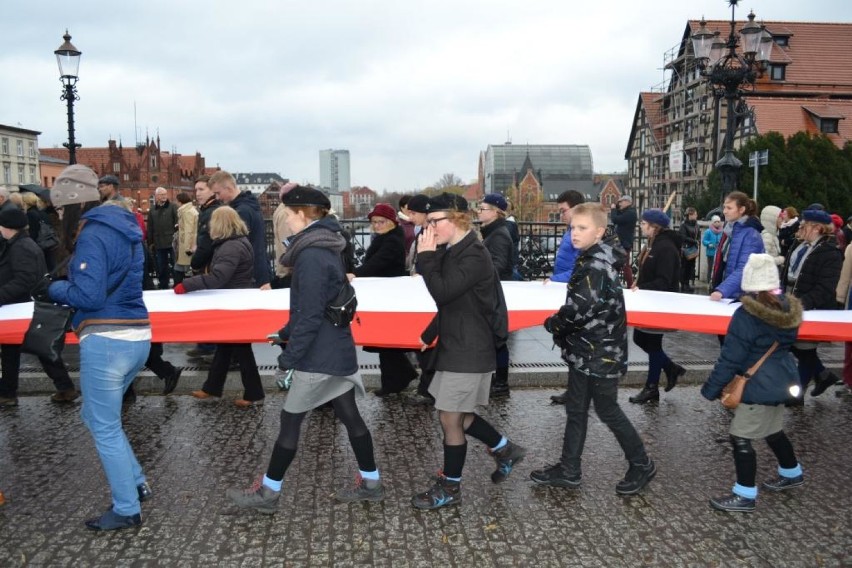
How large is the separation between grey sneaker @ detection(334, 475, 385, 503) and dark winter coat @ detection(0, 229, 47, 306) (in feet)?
12.8

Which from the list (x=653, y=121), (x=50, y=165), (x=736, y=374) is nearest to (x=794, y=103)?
(x=653, y=121)

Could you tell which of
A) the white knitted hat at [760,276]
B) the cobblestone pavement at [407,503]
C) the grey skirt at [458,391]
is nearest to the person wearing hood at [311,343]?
the cobblestone pavement at [407,503]

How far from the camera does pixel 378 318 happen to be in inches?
279

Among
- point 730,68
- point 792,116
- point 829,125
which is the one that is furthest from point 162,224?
point 829,125

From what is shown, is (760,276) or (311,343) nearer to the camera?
(311,343)

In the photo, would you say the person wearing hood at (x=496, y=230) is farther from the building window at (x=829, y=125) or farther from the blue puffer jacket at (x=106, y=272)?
the building window at (x=829, y=125)

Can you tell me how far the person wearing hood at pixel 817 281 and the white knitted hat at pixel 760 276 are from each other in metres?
2.62

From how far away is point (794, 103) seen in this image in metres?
61.5

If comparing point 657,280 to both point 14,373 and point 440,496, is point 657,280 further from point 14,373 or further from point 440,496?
point 14,373

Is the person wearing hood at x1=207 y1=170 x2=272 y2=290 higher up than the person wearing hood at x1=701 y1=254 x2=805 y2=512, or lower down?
higher up

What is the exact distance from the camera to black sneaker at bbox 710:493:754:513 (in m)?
5.10

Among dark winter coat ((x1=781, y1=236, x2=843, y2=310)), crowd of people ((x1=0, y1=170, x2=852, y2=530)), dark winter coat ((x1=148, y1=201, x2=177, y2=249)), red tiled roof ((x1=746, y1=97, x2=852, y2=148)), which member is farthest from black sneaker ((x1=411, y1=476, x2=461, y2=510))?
red tiled roof ((x1=746, y1=97, x2=852, y2=148))

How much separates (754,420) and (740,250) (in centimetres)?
291

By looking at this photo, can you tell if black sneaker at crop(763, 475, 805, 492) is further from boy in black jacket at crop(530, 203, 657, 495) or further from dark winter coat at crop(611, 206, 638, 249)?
dark winter coat at crop(611, 206, 638, 249)
